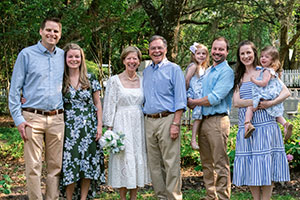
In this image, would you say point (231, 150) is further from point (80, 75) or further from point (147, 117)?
point (80, 75)

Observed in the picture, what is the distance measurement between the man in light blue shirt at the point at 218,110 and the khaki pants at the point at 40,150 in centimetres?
167

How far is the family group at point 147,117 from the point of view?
13.2 ft

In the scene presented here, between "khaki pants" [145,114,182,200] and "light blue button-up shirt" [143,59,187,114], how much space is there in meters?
0.14

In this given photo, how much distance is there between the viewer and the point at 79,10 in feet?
29.7

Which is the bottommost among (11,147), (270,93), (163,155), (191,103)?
(11,147)

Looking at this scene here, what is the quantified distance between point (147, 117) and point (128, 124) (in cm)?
25

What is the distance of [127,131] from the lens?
441 cm

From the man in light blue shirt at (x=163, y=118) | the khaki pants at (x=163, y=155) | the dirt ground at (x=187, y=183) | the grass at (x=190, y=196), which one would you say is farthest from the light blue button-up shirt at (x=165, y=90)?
the dirt ground at (x=187, y=183)

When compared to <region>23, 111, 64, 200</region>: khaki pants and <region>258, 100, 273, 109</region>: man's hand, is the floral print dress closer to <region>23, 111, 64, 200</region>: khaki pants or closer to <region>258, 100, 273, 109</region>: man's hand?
<region>23, 111, 64, 200</region>: khaki pants

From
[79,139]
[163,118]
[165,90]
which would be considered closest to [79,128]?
[79,139]

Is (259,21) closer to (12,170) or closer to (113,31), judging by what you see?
(113,31)

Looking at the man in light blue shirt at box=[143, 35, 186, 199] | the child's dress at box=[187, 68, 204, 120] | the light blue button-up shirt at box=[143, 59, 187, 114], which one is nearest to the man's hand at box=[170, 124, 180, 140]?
the man in light blue shirt at box=[143, 35, 186, 199]

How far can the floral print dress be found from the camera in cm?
426

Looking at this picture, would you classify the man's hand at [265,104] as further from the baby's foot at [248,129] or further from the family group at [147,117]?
the baby's foot at [248,129]
